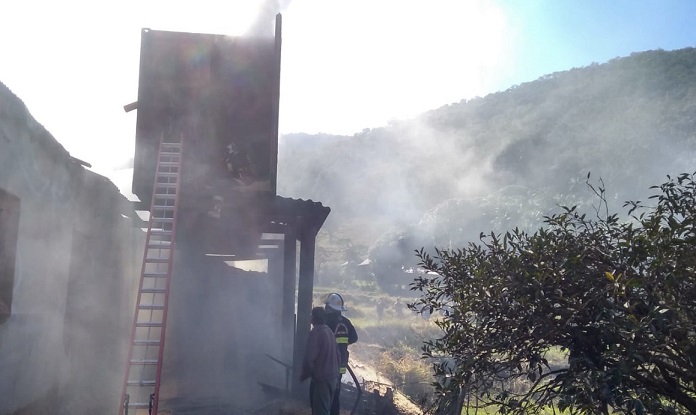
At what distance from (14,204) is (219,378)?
23.3 ft

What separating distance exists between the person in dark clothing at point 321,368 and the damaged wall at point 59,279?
264 centimetres

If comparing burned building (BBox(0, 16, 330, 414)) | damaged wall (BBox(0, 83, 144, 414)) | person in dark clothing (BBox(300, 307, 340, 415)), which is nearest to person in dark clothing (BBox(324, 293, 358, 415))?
person in dark clothing (BBox(300, 307, 340, 415))

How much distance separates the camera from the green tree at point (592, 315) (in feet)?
8.16

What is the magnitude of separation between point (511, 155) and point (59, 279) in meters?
76.1

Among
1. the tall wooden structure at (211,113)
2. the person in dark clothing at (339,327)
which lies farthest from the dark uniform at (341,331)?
the tall wooden structure at (211,113)

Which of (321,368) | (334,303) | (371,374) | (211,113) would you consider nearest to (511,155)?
(371,374)

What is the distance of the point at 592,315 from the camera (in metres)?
2.70

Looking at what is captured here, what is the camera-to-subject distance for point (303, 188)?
89.3 m

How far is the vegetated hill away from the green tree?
40355mm

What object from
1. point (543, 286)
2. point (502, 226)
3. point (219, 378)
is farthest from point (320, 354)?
point (502, 226)

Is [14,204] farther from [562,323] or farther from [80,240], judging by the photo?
[562,323]

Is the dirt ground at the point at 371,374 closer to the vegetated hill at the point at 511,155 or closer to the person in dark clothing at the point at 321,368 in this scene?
the person in dark clothing at the point at 321,368

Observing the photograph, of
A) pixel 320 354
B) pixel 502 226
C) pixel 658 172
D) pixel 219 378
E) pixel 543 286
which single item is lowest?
pixel 219 378

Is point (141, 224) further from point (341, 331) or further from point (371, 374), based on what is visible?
point (371, 374)
